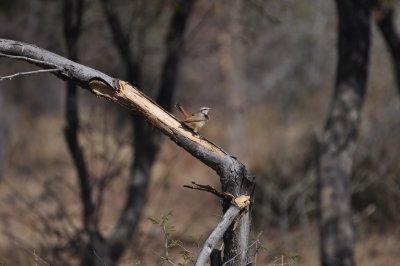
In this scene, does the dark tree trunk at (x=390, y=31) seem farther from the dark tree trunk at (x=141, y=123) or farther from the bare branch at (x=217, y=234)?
the bare branch at (x=217, y=234)

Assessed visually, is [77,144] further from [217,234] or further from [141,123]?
[217,234]

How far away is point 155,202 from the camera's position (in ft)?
52.7

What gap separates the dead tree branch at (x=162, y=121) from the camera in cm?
377

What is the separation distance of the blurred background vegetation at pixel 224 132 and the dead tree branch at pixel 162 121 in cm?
422

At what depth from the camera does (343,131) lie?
7930 millimetres

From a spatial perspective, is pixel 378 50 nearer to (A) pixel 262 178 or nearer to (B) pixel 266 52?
(A) pixel 262 178

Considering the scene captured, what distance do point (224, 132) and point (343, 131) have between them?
455 inches

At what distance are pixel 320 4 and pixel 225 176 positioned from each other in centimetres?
1250

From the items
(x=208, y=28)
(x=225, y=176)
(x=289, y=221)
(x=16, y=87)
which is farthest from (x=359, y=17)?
(x=16, y=87)

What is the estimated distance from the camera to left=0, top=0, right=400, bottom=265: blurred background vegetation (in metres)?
10.5

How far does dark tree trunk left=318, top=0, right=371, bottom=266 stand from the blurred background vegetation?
1045 millimetres

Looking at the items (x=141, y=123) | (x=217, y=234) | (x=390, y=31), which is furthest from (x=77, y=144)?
(x=217, y=234)

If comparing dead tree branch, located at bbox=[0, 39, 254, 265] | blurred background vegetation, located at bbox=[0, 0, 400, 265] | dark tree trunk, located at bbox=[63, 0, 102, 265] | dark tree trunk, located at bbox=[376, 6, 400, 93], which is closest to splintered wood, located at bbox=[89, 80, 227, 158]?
dead tree branch, located at bbox=[0, 39, 254, 265]

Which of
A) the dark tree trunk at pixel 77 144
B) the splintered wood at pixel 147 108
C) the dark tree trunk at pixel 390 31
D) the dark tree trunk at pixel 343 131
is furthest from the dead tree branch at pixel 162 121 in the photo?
the dark tree trunk at pixel 390 31
